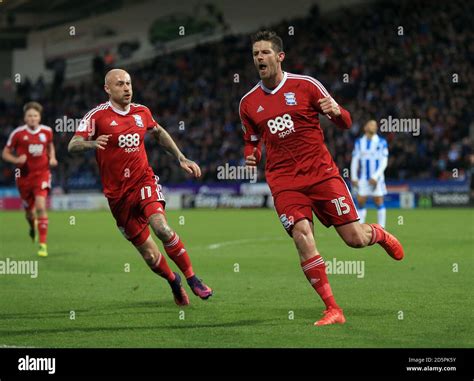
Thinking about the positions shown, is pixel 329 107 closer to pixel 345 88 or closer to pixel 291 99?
pixel 291 99

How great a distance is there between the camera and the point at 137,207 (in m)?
9.76

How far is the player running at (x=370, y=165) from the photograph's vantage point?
1944 centimetres

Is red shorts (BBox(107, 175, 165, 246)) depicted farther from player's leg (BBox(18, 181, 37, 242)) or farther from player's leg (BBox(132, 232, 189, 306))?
player's leg (BBox(18, 181, 37, 242))

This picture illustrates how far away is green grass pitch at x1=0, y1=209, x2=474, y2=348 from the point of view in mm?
7777

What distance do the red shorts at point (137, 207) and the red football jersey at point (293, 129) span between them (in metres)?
1.50

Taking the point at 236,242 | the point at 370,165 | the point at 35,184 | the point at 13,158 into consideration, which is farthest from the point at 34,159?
the point at 370,165

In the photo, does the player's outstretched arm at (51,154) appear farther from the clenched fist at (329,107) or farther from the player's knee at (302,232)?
the clenched fist at (329,107)

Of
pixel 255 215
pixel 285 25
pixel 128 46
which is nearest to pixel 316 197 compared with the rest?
pixel 255 215

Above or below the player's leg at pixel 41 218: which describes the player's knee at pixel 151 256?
below

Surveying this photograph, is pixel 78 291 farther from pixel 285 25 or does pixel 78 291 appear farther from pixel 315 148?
pixel 285 25
